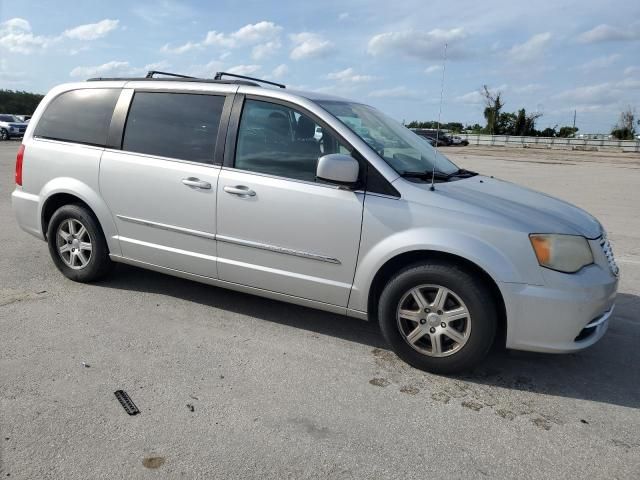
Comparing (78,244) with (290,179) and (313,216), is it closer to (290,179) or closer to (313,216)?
(290,179)


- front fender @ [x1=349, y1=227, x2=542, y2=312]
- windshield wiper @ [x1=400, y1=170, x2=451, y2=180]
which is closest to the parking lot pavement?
front fender @ [x1=349, y1=227, x2=542, y2=312]

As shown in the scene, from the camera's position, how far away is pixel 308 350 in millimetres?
3926

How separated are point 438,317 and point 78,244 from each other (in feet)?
10.8

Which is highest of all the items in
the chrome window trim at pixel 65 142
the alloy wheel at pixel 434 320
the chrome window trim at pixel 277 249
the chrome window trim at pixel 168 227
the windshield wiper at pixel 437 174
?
the chrome window trim at pixel 65 142

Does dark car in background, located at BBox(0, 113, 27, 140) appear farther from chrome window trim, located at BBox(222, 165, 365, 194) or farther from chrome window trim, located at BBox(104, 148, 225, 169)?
chrome window trim, located at BBox(222, 165, 365, 194)

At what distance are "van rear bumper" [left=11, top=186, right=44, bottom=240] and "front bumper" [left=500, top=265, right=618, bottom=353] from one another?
4.14 metres

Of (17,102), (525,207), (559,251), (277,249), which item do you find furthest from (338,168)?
(17,102)

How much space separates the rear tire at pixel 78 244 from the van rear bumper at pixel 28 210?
17cm

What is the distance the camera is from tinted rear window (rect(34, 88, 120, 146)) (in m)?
4.84

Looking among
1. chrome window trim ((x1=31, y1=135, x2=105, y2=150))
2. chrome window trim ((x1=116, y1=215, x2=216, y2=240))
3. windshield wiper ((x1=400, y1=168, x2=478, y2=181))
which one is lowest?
chrome window trim ((x1=116, y1=215, x2=216, y2=240))

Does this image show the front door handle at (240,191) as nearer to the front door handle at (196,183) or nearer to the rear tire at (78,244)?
the front door handle at (196,183)

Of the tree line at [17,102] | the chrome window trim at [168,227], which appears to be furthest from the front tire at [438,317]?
the tree line at [17,102]

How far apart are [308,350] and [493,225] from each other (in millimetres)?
1520

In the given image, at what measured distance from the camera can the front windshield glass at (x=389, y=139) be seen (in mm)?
3957
